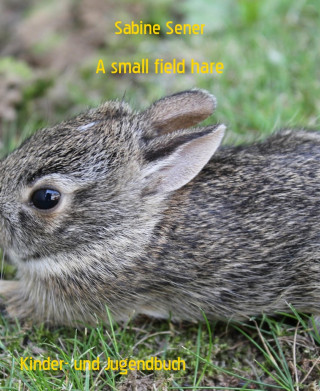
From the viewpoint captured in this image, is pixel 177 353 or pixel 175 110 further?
pixel 175 110

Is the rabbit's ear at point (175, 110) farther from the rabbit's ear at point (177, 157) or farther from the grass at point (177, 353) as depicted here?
the grass at point (177, 353)

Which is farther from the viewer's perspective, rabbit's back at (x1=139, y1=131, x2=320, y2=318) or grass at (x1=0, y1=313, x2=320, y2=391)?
rabbit's back at (x1=139, y1=131, x2=320, y2=318)

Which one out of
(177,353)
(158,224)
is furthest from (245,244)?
(177,353)

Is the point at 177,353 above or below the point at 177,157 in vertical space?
below

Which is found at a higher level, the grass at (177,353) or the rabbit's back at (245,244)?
the rabbit's back at (245,244)

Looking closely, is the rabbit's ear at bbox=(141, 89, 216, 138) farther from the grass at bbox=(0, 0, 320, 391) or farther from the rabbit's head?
the grass at bbox=(0, 0, 320, 391)

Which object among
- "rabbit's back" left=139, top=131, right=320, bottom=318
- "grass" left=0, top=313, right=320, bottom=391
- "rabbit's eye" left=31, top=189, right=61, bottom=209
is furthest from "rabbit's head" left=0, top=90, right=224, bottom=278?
"grass" left=0, top=313, right=320, bottom=391

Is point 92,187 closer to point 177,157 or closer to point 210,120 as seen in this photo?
point 177,157

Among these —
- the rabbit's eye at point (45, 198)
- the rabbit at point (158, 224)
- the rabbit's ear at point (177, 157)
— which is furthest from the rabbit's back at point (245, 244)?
the rabbit's eye at point (45, 198)
